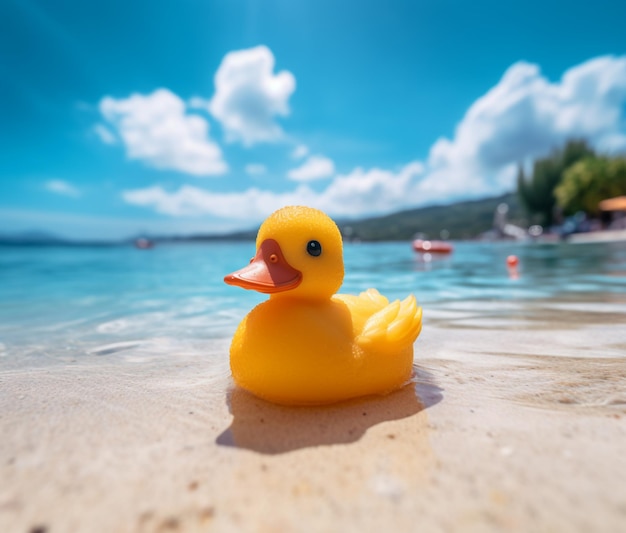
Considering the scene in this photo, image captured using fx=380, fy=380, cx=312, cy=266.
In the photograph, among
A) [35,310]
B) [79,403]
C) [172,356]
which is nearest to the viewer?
[79,403]

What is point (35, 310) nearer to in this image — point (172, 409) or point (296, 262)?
point (172, 409)

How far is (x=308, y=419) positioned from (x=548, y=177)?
5278 centimetres

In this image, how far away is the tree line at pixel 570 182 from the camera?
37.0 meters

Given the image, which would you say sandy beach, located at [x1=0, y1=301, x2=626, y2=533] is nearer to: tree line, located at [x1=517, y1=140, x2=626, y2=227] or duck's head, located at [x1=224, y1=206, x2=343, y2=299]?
duck's head, located at [x1=224, y1=206, x2=343, y2=299]

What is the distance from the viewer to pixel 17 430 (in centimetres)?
178

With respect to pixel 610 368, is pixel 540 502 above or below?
above

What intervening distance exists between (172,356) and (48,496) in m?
2.10

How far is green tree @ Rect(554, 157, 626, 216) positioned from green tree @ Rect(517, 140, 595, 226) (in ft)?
18.7

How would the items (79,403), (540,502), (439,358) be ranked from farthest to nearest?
(439,358) < (79,403) < (540,502)

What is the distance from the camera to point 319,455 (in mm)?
1560

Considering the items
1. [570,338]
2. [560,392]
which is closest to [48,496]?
[560,392]

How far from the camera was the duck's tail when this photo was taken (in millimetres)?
2061

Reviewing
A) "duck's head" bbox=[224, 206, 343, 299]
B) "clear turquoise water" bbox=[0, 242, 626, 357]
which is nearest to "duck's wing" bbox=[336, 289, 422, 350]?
"duck's head" bbox=[224, 206, 343, 299]

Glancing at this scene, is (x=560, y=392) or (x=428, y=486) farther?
(x=560, y=392)
